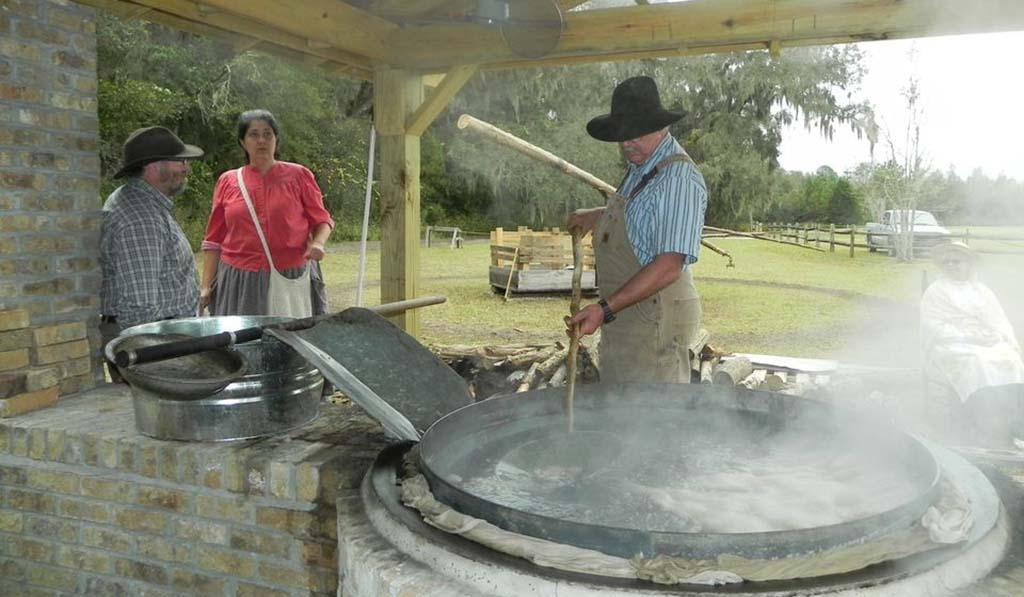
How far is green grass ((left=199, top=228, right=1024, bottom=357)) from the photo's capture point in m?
9.80

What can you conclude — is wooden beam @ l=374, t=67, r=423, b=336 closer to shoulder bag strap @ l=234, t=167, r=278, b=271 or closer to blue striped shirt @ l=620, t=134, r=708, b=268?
shoulder bag strap @ l=234, t=167, r=278, b=271

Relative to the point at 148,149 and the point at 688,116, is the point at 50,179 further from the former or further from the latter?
the point at 688,116

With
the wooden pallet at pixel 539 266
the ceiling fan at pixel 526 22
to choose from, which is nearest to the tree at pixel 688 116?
the wooden pallet at pixel 539 266

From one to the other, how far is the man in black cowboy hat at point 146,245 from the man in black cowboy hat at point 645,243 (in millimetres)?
1660

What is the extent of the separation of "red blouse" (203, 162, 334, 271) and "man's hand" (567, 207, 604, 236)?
5.44ft

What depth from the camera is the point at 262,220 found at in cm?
431

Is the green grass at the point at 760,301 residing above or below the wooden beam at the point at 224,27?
below

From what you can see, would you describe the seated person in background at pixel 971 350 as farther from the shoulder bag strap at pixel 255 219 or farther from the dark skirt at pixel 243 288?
the shoulder bag strap at pixel 255 219

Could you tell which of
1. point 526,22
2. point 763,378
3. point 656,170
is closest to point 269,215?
point 526,22

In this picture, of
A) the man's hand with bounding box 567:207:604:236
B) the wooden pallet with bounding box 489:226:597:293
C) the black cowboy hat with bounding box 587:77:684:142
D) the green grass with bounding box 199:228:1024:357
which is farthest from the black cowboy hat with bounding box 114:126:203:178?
the wooden pallet with bounding box 489:226:597:293

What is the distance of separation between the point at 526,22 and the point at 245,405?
2907 millimetres

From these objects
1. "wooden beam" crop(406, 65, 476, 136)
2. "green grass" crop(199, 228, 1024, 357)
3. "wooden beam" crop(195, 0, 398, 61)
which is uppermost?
"wooden beam" crop(195, 0, 398, 61)

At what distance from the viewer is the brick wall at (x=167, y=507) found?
2266 millimetres

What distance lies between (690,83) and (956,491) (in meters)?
18.4
